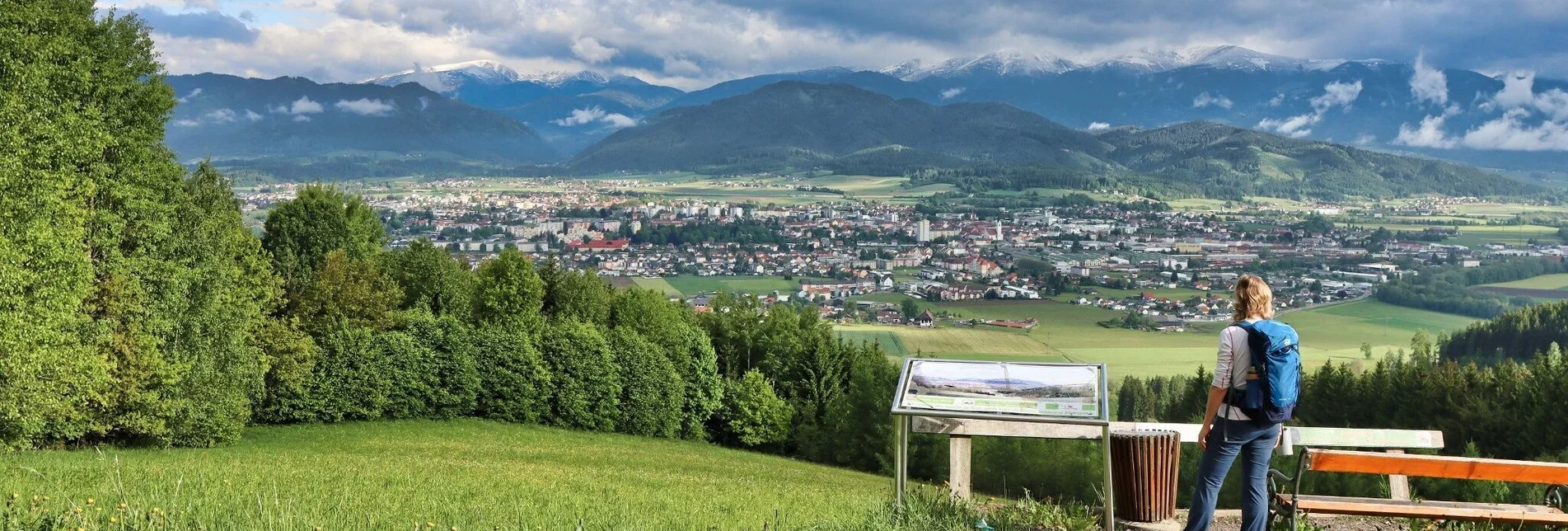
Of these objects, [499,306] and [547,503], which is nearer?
[547,503]

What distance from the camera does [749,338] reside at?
62.2 metres

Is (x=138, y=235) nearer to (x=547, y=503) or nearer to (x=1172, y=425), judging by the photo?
(x=547, y=503)

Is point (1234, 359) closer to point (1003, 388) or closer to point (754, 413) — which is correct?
point (1003, 388)

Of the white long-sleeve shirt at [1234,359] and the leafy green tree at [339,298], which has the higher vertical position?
the white long-sleeve shirt at [1234,359]

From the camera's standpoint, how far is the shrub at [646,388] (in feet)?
158

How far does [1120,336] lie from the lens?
113125 millimetres

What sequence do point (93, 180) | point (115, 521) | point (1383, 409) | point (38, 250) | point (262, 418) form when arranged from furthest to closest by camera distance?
point (1383, 409), point (262, 418), point (93, 180), point (38, 250), point (115, 521)

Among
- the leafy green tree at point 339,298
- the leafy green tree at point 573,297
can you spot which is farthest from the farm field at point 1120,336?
the leafy green tree at point 339,298

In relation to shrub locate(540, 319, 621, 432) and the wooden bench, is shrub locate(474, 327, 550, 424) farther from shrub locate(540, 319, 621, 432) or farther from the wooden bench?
the wooden bench

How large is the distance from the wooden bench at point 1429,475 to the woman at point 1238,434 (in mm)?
329

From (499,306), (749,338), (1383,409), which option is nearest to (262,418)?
(499,306)

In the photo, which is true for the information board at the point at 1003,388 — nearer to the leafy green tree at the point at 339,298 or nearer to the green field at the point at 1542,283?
the leafy green tree at the point at 339,298

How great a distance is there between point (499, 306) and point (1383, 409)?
38.8 meters

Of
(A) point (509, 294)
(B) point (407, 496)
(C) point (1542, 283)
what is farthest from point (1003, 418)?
(C) point (1542, 283)
